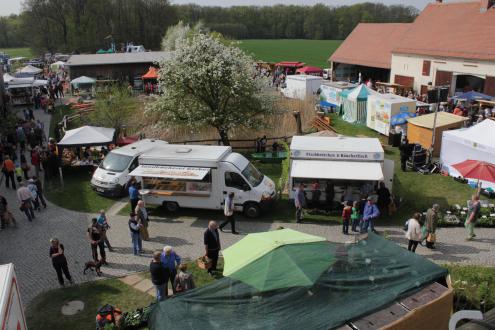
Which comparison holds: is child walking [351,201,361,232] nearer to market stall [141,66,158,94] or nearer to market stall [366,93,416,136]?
market stall [366,93,416,136]

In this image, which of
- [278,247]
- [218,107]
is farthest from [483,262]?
[218,107]

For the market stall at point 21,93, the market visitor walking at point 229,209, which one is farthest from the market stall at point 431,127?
the market stall at point 21,93

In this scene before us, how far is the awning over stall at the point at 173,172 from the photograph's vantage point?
14.5 meters

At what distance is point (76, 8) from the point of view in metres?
71.7

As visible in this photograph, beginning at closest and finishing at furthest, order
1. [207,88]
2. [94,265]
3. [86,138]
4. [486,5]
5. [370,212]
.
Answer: [94,265]
[370,212]
[86,138]
[207,88]
[486,5]

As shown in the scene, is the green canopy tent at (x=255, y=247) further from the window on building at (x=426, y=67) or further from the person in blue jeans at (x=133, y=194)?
the window on building at (x=426, y=67)

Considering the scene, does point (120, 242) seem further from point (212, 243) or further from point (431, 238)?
point (431, 238)

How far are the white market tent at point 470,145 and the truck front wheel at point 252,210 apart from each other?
879cm

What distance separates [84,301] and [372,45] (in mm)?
39008

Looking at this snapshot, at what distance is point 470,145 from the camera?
57.2 ft

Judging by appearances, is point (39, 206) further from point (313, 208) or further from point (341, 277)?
point (341, 277)

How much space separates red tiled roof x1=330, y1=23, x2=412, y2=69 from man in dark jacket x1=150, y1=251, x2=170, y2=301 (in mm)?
33706

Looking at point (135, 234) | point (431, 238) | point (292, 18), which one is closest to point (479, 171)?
point (431, 238)

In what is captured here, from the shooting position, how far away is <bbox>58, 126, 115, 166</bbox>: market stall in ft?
64.8
